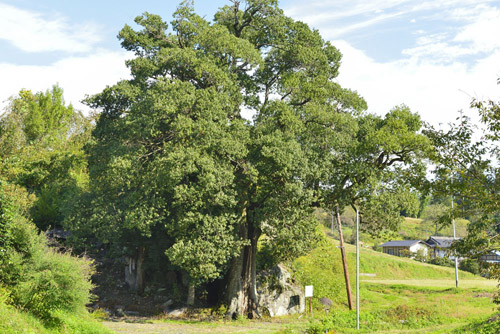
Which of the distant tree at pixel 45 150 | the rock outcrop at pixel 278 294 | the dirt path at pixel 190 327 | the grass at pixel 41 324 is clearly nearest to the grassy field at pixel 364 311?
the dirt path at pixel 190 327

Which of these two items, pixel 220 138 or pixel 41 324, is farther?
pixel 220 138

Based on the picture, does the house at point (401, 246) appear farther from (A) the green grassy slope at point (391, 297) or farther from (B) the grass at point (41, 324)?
(B) the grass at point (41, 324)

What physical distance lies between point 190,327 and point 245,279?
17.0 ft

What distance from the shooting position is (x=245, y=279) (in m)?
26.5

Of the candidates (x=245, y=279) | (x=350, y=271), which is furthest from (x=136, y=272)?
(x=350, y=271)

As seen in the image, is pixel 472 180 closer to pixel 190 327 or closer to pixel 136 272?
pixel 190 327

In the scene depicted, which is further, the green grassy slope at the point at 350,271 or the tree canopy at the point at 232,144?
the green grassy slope at the point at 350,271

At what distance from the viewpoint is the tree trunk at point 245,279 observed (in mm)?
25875

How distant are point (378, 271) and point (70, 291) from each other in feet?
154

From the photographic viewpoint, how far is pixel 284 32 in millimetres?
26375

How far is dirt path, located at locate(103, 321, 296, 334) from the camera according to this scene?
2070 centimetres

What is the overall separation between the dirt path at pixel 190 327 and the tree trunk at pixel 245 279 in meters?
1.43

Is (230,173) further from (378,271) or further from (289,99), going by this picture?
(378,271)

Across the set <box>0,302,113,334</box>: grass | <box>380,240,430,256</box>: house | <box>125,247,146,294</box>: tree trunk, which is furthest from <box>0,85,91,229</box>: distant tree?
<box>380,240,430,256</box>: house
